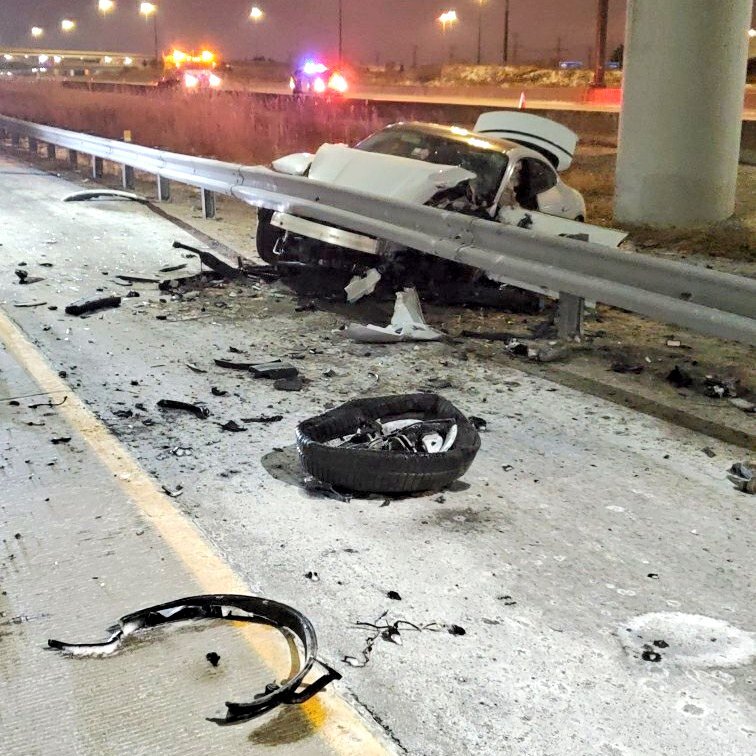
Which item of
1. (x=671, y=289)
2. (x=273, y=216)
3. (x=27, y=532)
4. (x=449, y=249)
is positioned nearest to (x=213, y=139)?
(x=273, y=216)

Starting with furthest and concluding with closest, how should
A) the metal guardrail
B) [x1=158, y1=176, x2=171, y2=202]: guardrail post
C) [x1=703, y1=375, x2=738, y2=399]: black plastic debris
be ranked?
[x1=158, y1=176, x2=171, y2=202]: guardrail post, [x1=703, y1=375, x2=738, y2=399]: black plastic debris, the metal guardrail

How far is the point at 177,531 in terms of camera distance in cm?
398

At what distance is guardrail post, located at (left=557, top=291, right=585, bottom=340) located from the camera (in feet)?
23.9

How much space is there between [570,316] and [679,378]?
1.22m

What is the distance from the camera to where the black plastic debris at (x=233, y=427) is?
524 centimetres

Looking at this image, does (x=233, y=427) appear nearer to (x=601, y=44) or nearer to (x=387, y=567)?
(x=387, y=567)

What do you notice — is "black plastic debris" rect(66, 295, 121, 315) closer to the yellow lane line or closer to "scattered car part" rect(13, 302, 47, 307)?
"scattered car part" rect(13, 302, 47, 307)

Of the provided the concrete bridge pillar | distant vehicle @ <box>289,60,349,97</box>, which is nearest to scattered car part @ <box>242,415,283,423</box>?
the concrete bridge pillar

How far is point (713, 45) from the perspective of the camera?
12266mm

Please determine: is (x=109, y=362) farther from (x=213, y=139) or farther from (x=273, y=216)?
(x=213, y=139)

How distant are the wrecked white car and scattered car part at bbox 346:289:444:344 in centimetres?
80

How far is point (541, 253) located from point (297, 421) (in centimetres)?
264

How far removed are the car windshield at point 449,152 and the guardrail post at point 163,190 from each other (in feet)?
17.9

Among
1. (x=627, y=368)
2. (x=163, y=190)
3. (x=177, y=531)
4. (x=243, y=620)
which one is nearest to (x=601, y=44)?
(x=163, y=190)
